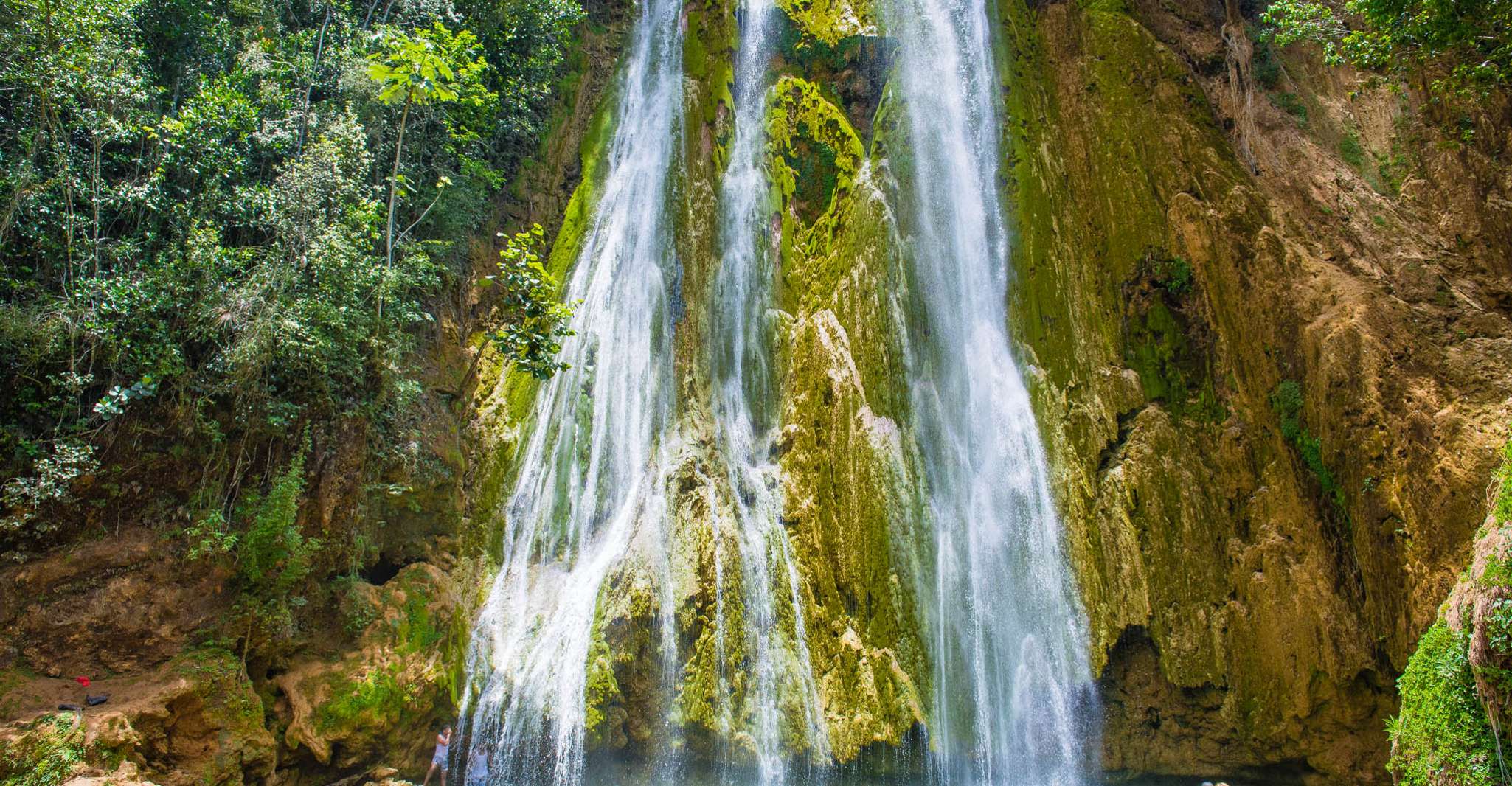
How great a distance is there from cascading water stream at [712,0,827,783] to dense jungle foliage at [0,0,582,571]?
3.56m

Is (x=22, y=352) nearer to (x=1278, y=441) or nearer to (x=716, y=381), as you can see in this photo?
(x=716, y=381)

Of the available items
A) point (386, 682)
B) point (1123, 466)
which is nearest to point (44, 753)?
point (386, 682)

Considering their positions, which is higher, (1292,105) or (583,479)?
(1292,105)

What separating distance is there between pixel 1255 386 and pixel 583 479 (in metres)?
10.2

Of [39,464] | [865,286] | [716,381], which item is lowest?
[39,464]

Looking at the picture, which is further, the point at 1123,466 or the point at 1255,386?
the point at 1123,466

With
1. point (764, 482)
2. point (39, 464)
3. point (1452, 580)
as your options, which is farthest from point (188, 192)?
point (1452, 580)

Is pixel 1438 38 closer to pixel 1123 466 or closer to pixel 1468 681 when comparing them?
pixel 1123 466

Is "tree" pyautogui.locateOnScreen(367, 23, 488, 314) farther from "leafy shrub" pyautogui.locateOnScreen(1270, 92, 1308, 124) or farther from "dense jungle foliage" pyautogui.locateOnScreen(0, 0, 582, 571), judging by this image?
"leafy shrub" pyautogui.locateOnScreen(1270, 92, 1308, 124)

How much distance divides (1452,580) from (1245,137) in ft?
23.6

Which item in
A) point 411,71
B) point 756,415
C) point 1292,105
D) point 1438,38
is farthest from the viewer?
point 756,415

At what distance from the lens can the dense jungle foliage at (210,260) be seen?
324 inches

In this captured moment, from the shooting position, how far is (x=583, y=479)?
11430 mm

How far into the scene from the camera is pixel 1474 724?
626 centimetres
